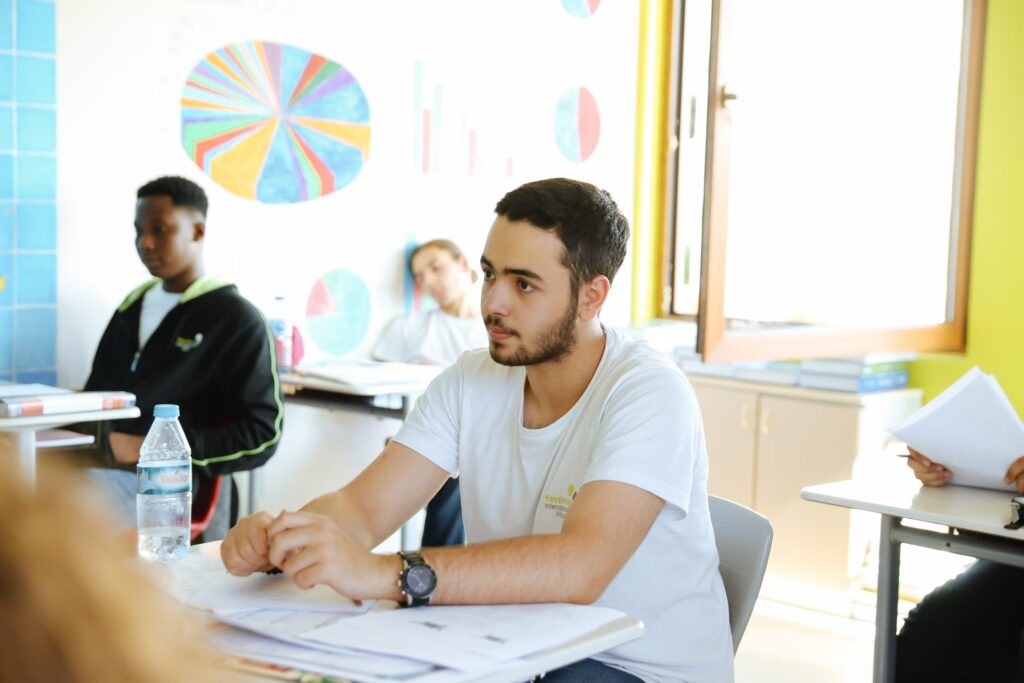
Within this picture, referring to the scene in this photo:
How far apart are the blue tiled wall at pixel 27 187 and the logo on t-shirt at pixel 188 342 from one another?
0.43 metres

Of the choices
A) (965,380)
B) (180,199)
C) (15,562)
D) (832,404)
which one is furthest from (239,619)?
(832,404)

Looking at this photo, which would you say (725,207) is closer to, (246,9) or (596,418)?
(246,9)

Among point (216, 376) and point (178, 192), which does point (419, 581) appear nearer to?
point (216, 376)

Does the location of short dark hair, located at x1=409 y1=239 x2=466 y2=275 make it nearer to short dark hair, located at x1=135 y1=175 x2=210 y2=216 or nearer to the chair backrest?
short dark hair, located at x1=135 y1=175 x2=210 y2=216

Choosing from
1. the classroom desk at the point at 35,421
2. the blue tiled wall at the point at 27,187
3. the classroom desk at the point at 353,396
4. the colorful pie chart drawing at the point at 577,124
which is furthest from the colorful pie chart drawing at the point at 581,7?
the classroom desk at the point at 35,421

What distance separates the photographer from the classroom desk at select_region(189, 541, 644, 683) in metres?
1.04

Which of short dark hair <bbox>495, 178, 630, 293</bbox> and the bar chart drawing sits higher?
the bar chart drawing

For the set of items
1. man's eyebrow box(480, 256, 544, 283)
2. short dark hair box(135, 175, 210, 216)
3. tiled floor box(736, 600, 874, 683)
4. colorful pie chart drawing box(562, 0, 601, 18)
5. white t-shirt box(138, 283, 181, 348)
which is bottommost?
tiled floor box(736, 600, 874, 683)

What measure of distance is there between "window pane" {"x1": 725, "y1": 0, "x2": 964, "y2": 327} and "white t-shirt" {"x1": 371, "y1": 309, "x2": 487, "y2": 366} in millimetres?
1098

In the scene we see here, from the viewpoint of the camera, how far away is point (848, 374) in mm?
3959

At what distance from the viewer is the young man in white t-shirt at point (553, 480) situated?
1308mm

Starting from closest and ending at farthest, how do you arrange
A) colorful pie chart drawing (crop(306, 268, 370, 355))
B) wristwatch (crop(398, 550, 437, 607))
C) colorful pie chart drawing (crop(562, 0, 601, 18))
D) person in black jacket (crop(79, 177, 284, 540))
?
wristwatch (crop(398, 550, 437, 607))
person in black jacket (crop(79, 177, 284, 540))
colorful pie chart drawing (crop(306, 268, 370, 355))
colorful pie chart drawing (crop(562, 0, 601, 18))

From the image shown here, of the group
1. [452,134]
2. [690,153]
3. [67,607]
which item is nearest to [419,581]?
[67,607]

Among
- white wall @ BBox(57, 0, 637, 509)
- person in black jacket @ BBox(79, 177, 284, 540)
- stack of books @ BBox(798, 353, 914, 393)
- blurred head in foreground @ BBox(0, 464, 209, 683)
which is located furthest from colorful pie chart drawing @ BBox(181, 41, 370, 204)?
blurred head in foreground @ BBox(0, 464, 209, 683)
